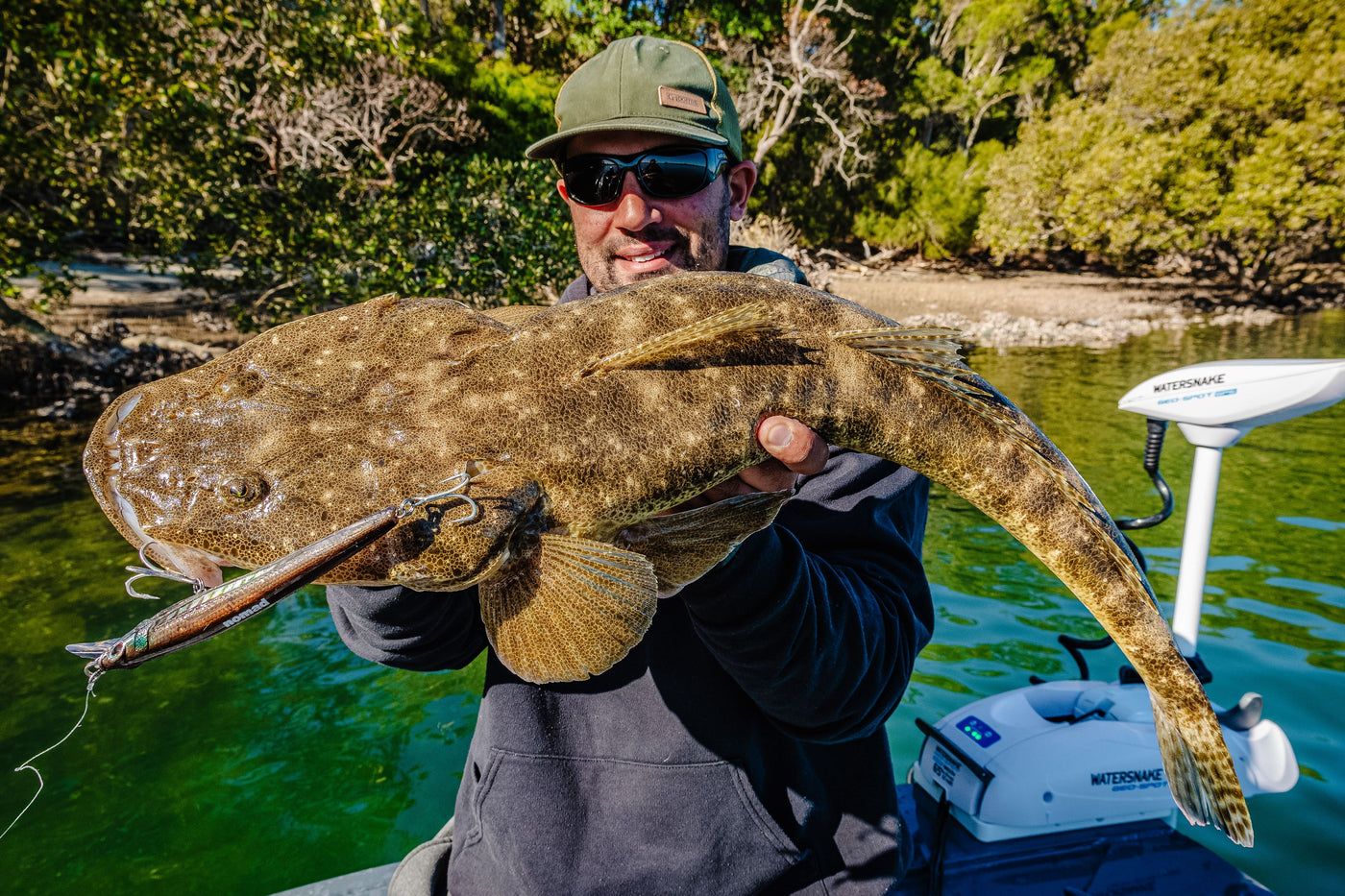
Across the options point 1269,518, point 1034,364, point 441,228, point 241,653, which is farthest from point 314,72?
point 1034,364

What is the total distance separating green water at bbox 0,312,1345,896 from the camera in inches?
166

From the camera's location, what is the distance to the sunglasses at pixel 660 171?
287 centimetres

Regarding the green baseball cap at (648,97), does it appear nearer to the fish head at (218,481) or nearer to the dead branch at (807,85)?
the fish head at (218,481)

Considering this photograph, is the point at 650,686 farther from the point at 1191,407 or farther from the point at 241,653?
the point at 241,653

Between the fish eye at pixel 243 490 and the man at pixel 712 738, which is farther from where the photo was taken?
the man at pixel 712 738

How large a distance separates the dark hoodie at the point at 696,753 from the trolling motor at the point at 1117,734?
0.89 m

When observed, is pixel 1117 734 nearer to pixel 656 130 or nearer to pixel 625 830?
pixel 625 830

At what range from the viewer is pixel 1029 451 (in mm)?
2098

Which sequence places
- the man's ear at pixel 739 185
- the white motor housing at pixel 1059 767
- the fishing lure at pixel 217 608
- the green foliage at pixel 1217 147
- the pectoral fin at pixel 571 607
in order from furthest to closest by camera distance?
the green foliage at pixel 1217 147 < the man's ear at pixel 739 185 < the white motor housing at pixel 1059 767 < the pectoral fin at pixel 571 607 < the fishing lure at pixel 217 608

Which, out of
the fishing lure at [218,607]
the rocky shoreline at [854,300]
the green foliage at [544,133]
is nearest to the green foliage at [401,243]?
the green foliage at [544,133]

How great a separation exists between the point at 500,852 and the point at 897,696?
1.32 m

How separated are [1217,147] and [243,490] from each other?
30372 mm

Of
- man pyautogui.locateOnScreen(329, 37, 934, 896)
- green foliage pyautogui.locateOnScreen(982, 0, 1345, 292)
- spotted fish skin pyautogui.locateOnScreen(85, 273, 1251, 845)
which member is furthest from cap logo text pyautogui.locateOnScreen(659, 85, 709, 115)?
green foliage pyautogui.locateOnScreen(982, 0, 1345, 292)

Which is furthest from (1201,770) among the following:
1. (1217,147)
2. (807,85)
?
(1217,147)
